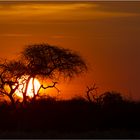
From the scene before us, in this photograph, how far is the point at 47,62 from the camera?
45.2m

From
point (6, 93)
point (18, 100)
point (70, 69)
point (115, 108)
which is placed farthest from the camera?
point (70, 69)

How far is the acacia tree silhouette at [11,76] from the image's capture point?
142ft

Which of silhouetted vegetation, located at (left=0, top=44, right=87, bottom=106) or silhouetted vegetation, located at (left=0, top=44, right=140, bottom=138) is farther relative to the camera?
silhouetted vegetation, located at (left=0, top=44, right=87, bottom=106)

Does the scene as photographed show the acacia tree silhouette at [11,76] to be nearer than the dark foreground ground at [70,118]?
No

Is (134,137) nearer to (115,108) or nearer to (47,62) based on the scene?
(115,108)

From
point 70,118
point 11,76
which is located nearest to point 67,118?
point 70,118

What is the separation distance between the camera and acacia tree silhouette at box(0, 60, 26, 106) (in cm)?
4334

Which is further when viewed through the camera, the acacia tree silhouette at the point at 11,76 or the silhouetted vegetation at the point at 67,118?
the acacia tree silhouette at the point at 11,76

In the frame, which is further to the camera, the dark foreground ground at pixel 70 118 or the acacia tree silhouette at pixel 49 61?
the acacia tree silhouette at pixel 49 61

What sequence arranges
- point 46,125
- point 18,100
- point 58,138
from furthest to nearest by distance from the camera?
point 18,100 → point 46,125 → point 58,138

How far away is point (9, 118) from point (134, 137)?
26.8ft

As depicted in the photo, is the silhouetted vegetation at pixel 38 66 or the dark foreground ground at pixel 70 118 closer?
the dark foreground ground at pixel 70 118

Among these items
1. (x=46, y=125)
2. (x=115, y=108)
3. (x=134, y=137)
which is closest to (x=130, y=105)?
(x=115, y=108)

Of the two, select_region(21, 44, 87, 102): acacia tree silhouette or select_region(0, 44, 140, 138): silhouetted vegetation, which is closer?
select_region(0, 44, 140, 138): silhouetted vegetation
